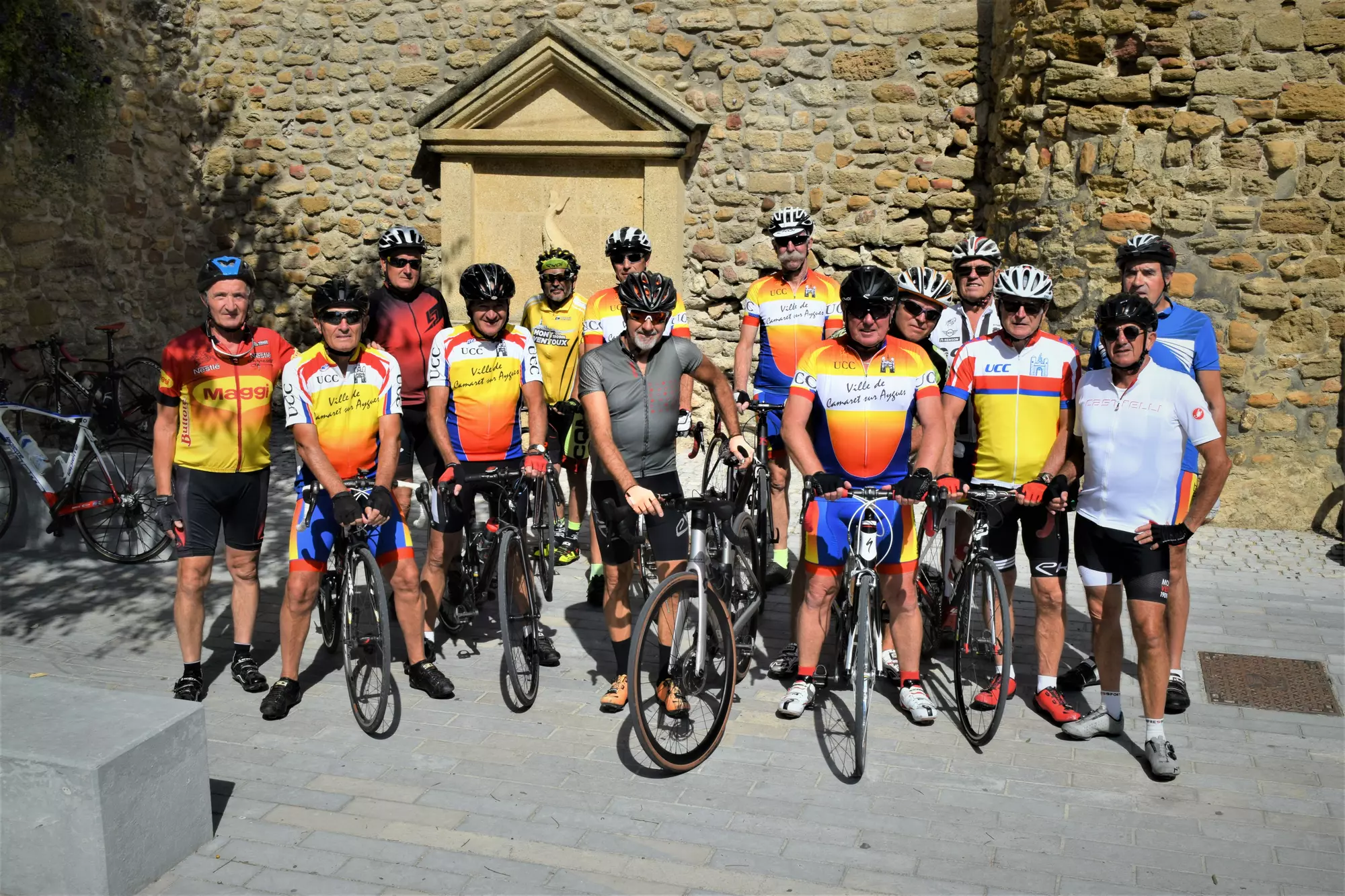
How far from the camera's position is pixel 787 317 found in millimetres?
6535

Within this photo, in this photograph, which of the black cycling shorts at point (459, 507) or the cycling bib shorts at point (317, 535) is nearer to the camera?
the cycling bib shorts at point (317, 535)

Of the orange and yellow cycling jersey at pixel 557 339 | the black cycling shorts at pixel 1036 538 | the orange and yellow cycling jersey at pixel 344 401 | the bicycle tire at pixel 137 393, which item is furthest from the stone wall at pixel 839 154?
the orange and yellow cycling jersey at pixel 344 401

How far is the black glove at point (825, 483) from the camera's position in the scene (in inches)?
182

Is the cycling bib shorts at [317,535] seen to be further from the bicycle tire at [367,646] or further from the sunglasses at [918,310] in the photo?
the sunglasses at [918,310]

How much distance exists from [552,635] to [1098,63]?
5.81 m

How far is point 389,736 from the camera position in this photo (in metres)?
4.94

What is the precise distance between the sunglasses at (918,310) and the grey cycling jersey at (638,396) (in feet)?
3.70

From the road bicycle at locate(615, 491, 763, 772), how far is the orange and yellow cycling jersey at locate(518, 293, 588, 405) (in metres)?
2.28

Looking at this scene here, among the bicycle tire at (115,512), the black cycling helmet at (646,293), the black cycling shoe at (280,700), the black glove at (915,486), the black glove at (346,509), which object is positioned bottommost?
the black cycling shoe at (280,700)

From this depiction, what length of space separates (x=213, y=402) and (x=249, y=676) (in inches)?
50.9

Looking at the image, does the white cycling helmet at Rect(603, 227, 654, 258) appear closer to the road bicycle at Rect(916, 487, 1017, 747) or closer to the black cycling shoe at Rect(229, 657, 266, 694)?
the road bicycle at Rect(916, 487, 1017, 747)

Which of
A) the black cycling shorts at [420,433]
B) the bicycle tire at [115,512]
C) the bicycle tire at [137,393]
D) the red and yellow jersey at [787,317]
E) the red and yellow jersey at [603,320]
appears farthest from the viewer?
the bicycle tire at [137,393]

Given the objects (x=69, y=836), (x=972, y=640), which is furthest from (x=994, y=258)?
(x=69, y=836)

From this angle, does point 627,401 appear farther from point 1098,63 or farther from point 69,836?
point 1098,63
